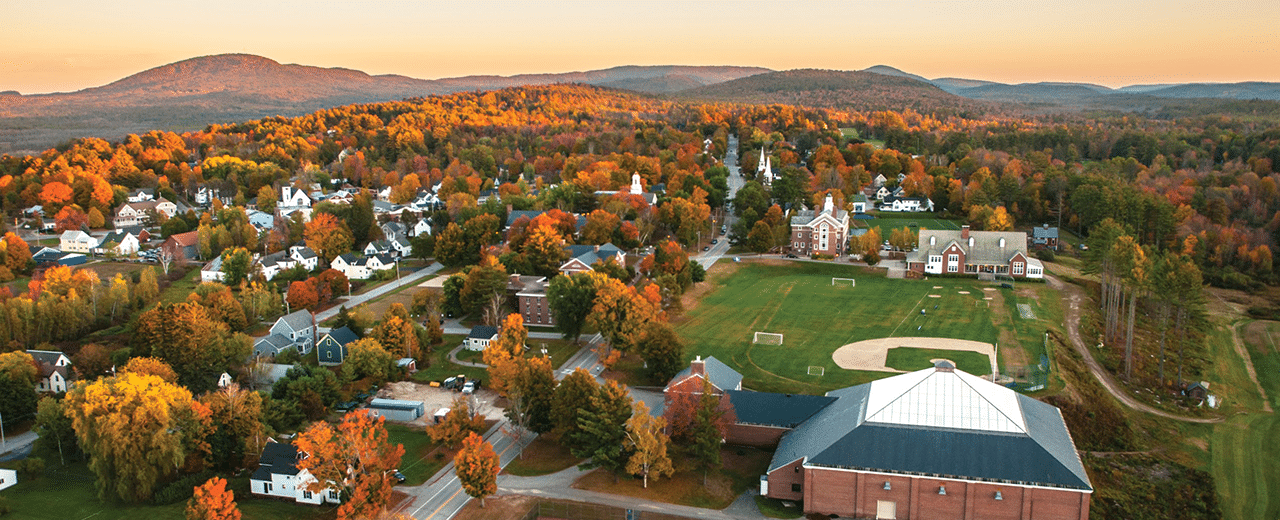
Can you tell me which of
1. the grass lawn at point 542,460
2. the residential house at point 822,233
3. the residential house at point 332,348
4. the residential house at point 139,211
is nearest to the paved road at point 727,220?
the residential house at point 822,233

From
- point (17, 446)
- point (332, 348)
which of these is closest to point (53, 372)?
point (17, 446)

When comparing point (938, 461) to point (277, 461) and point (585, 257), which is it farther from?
point (585, 257)

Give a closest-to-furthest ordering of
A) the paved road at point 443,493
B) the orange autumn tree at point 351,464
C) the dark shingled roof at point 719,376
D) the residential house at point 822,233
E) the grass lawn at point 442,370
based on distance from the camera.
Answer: the orange autumn tree at point 351,464
the paved road at point 443,493
the dark shingled roof at point 719,376
the grass lawn at point 442,370
the residential house at point 822,233

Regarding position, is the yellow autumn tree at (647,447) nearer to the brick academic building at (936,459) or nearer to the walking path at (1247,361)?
the brick academic building at (936,459)

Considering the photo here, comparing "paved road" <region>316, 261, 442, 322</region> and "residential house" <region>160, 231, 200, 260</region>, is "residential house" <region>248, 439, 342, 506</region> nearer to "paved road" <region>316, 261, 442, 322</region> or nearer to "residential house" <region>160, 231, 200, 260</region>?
"paved road" <region>316, 261, 442, 322</region>

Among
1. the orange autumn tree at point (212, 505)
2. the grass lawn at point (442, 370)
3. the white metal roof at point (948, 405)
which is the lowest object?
the grass lawn at point (442, 370)

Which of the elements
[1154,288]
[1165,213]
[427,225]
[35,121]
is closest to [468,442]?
[1154,288]
